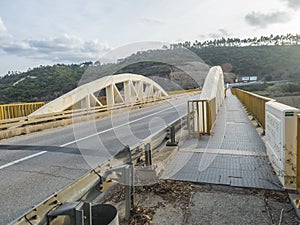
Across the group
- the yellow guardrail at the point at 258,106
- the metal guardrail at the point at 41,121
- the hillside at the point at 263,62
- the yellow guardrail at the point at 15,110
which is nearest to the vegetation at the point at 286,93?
A: the yellow guardrail at the point at 258,106

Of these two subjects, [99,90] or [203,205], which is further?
[99,90]

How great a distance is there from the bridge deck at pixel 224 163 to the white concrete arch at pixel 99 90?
10.5 metres

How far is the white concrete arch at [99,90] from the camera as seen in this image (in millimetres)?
16078

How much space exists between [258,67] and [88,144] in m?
102

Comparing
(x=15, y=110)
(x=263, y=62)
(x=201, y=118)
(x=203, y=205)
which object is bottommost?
(x=203, y=205)

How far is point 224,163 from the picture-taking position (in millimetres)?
5582

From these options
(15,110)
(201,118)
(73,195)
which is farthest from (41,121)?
(73,195)

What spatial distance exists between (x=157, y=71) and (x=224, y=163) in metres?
27.1

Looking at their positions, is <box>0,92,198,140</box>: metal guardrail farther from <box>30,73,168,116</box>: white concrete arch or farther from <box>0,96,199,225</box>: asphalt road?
<box>0,96,199,225</box>: asphalt road

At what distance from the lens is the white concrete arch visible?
16078mm

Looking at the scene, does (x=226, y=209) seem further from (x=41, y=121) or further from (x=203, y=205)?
(x=41, y=121)

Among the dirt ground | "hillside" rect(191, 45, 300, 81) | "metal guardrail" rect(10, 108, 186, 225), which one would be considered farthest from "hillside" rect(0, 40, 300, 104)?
"metal guardrail" rect(10, 108, 186, 225)

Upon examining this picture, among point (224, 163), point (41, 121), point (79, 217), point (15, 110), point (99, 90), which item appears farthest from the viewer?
point (99, 90)

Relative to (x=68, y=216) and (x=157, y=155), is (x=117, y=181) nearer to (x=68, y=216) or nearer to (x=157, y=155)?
(x=68, y=216)
